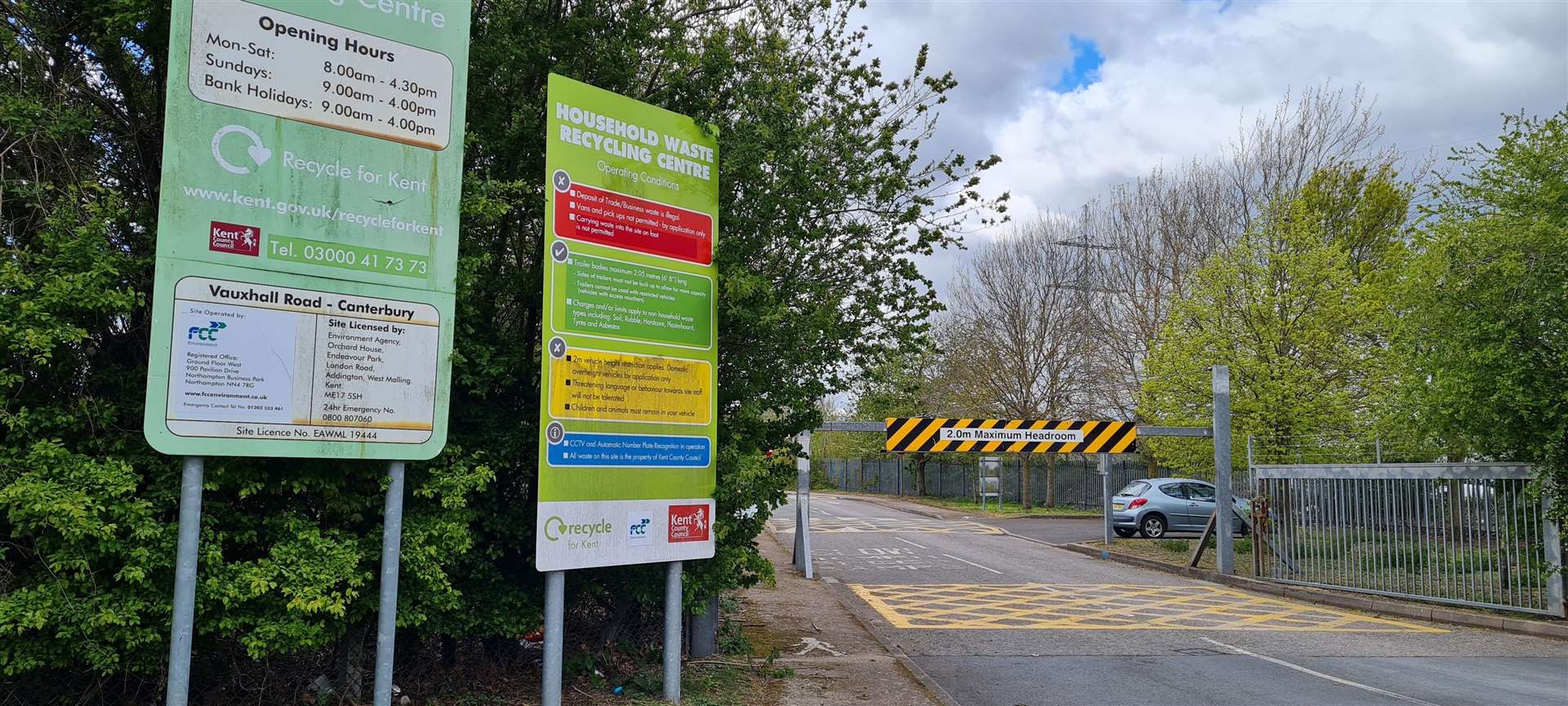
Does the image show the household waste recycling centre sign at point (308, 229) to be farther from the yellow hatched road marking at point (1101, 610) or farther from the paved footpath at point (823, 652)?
the yellow hatched road marking at point (1101, 610)

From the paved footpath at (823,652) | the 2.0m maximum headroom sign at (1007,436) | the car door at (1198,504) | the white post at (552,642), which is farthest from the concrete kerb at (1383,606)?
the white post at (552,642)

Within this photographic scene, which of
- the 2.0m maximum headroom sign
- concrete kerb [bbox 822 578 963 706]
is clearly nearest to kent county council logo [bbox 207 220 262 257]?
concrete kerb [bbox 822 578 963 706]

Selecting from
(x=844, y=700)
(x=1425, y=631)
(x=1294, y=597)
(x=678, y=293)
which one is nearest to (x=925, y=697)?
(x=844, y=700)

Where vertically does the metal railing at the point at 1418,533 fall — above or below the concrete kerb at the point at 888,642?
above

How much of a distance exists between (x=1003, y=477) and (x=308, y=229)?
39818 millimetres

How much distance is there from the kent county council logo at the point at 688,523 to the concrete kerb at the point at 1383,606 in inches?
409

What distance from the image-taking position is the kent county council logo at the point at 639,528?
6795 mm

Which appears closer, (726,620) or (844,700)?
(844,700)

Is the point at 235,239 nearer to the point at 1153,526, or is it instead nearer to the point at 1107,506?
the point at 1107,506

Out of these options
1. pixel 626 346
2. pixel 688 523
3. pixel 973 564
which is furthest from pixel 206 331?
pixel 973 564

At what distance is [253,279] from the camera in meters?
5.10

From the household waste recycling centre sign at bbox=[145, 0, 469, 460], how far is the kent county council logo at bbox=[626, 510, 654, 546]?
1.55 meters

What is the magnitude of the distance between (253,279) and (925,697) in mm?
5573

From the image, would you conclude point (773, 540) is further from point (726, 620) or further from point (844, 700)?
point (844, 700)
